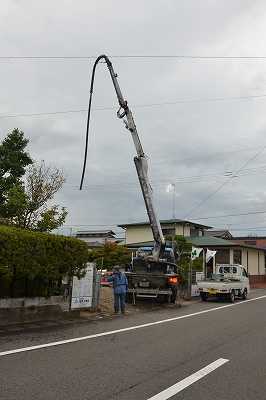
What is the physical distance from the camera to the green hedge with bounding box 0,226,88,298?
941cm

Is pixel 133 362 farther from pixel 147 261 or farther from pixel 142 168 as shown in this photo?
pixel 142 168

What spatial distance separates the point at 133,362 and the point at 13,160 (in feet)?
54.8

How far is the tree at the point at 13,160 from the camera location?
20.6 metres

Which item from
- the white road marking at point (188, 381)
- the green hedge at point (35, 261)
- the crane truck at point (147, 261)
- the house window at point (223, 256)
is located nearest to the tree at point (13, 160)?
the crane truck at point (147, 261)

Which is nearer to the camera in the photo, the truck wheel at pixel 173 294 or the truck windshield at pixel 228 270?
the truck wheel at pixel 173 294

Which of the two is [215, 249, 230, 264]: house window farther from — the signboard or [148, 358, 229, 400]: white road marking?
[148, 358, 229, 400]: white road marking

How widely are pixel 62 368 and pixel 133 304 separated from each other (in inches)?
392

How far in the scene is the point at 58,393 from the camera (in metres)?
4.90

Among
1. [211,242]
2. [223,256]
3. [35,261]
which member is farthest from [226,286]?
[223,256]

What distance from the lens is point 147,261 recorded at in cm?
1627

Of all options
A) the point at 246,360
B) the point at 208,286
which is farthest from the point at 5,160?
the point at 246,360

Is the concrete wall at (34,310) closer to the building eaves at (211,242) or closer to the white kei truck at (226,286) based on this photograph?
the white kei truck at (226,286)

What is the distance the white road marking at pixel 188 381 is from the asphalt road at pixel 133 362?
13 mm

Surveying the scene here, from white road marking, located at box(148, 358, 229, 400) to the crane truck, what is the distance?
28.8 ft
